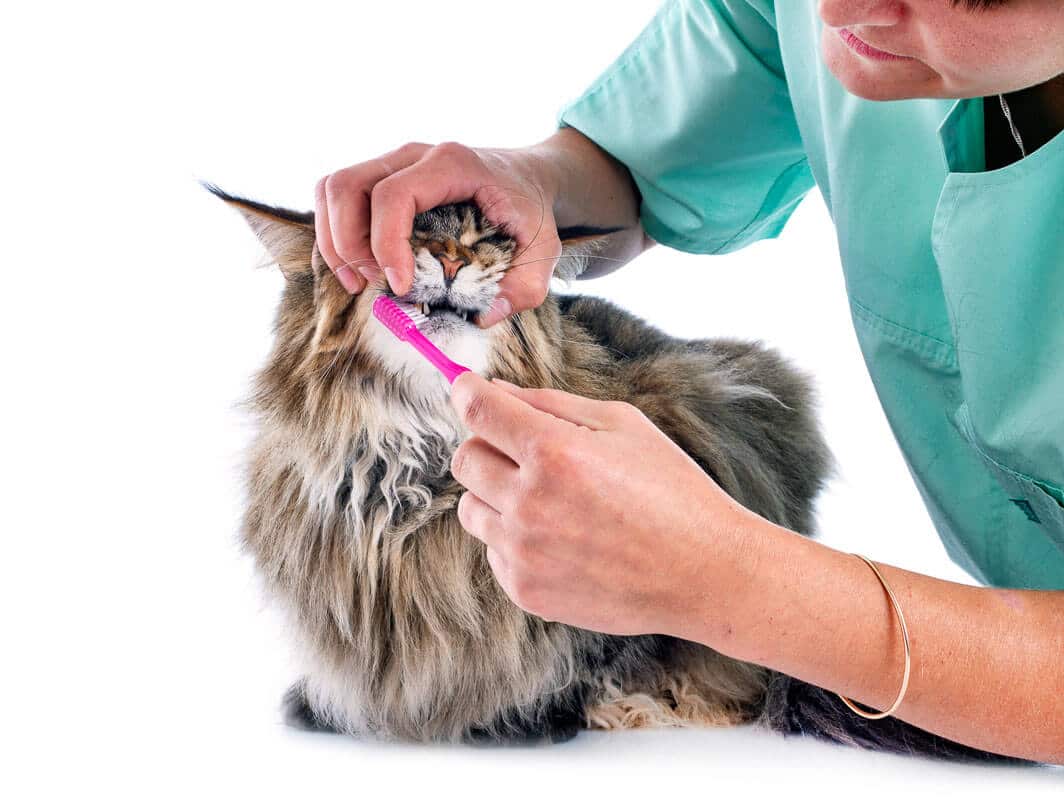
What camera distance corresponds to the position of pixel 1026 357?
135 centimetres

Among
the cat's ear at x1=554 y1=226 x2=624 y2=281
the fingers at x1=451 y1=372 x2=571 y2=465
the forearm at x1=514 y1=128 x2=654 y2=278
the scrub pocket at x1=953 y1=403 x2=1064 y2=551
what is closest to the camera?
the fingers at x1=451 y1=372 x2=571 y2=465

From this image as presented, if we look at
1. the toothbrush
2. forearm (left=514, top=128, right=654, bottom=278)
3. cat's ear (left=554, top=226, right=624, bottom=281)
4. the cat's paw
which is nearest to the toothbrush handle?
the toothbrush

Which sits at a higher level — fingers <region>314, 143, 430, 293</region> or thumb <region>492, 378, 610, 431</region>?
fingers <region>314, 143, 430, 293</region>

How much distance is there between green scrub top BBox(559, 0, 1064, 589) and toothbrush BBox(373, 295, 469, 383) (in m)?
0.64

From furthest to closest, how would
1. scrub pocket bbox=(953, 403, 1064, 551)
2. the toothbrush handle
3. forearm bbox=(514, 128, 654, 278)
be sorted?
forearm bbox=(514, 128, 654, 278), scrub pocket bbox=(953, 403, 1064, 551), the toothbrush handle

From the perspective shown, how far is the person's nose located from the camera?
1.09 metres

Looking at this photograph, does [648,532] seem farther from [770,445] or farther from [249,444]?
[770,445]

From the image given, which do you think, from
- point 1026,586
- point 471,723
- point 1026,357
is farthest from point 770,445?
point 471,723

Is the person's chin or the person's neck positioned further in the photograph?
the person's neck

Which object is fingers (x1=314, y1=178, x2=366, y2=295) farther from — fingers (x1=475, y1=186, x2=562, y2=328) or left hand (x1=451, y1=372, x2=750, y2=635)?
left hand (x1=451, y1=372, x2=750, y2=635)

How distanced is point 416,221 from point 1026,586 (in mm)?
985

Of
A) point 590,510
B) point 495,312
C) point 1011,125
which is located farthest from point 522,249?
point 1011,125

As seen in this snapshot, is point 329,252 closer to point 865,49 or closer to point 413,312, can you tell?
point 413,312

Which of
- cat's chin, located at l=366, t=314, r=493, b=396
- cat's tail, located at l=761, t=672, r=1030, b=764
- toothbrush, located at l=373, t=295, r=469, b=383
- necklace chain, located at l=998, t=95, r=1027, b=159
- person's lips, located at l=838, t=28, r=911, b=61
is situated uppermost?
person's lips, located at l=838, t=28, r=911, b=61
